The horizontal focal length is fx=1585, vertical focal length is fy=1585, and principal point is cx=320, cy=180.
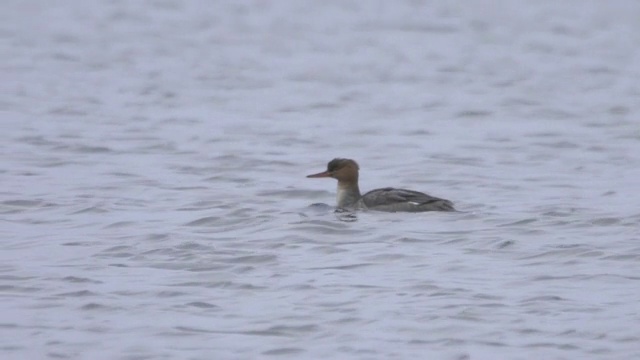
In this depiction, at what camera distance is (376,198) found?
13.6 metres

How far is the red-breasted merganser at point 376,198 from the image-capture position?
43.7 feet

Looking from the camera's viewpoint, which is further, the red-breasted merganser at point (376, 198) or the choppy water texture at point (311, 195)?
the red-breasted merganser at point (376, 198)

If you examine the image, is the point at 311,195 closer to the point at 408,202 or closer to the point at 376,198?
the point at 376,198

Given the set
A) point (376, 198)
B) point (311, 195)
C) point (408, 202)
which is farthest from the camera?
point (311, 195)

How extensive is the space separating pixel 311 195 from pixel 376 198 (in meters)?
1.53

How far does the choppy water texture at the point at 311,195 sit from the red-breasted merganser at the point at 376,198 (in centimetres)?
12

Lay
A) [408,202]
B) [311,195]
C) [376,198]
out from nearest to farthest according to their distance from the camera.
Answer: [408,202], [376,198], [311,195]

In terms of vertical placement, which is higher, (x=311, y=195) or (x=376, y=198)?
(x=376, y=198)

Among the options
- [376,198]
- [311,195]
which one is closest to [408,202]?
[376,198]

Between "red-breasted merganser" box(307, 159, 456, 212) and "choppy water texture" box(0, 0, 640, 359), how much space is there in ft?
0.41

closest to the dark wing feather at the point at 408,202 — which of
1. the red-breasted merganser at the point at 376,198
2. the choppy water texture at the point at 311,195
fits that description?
the red-breasted merganser at the point at 376,198

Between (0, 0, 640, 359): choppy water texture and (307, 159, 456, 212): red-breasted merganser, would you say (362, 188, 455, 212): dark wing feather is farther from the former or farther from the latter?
(0, 0, 640, 359): choppy water texture

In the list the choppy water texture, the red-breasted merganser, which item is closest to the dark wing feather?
the red-breasted merganser

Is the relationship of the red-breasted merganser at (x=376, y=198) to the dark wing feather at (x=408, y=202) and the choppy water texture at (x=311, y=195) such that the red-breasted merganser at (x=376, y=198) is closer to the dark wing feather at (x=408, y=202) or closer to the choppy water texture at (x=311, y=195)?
the dark wing feather at (x=408, y=202)
